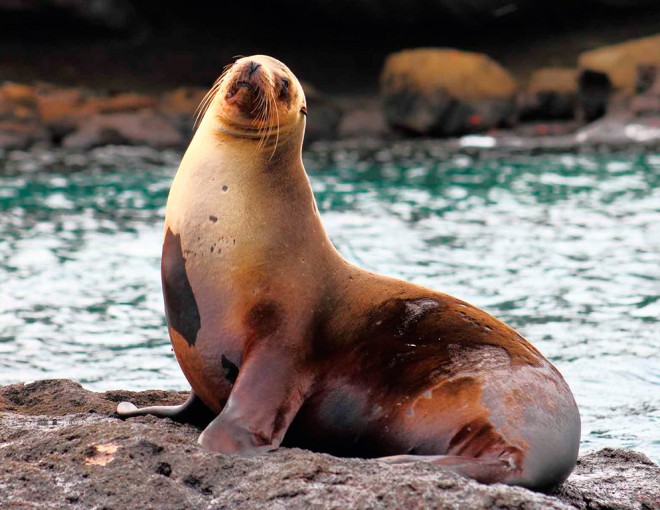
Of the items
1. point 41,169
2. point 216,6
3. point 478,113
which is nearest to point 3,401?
point 41,169

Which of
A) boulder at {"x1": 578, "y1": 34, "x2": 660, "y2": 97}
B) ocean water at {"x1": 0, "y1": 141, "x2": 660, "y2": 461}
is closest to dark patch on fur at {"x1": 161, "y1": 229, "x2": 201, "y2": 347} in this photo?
ocean water at {"x1": 0, "y1": 141, "x2": 660, "y2": 461}

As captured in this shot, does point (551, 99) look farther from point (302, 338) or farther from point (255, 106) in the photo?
point (302, 338)

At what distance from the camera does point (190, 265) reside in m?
3.54

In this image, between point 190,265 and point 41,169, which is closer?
point 190,265

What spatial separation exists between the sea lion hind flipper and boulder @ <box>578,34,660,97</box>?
1692 centimetres

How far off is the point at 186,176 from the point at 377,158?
1362 cm

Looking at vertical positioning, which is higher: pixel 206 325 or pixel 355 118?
pixel 206 325

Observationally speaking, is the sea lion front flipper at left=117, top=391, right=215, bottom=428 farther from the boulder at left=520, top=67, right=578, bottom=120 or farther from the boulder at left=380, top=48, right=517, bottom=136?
the boulder at left=520, top=67, right=578, bottom=120

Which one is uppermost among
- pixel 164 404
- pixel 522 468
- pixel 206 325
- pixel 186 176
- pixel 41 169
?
pixel 186 176

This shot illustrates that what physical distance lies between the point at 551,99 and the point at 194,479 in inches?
701

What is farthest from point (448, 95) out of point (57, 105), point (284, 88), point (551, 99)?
point (284, 88)

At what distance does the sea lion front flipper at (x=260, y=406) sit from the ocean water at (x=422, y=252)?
2251 mm

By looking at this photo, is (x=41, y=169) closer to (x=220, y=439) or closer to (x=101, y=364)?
(x=101, y=364)

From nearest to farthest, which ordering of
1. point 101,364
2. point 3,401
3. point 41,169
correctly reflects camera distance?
point 3,401 < point 101,364 < point 41,169
